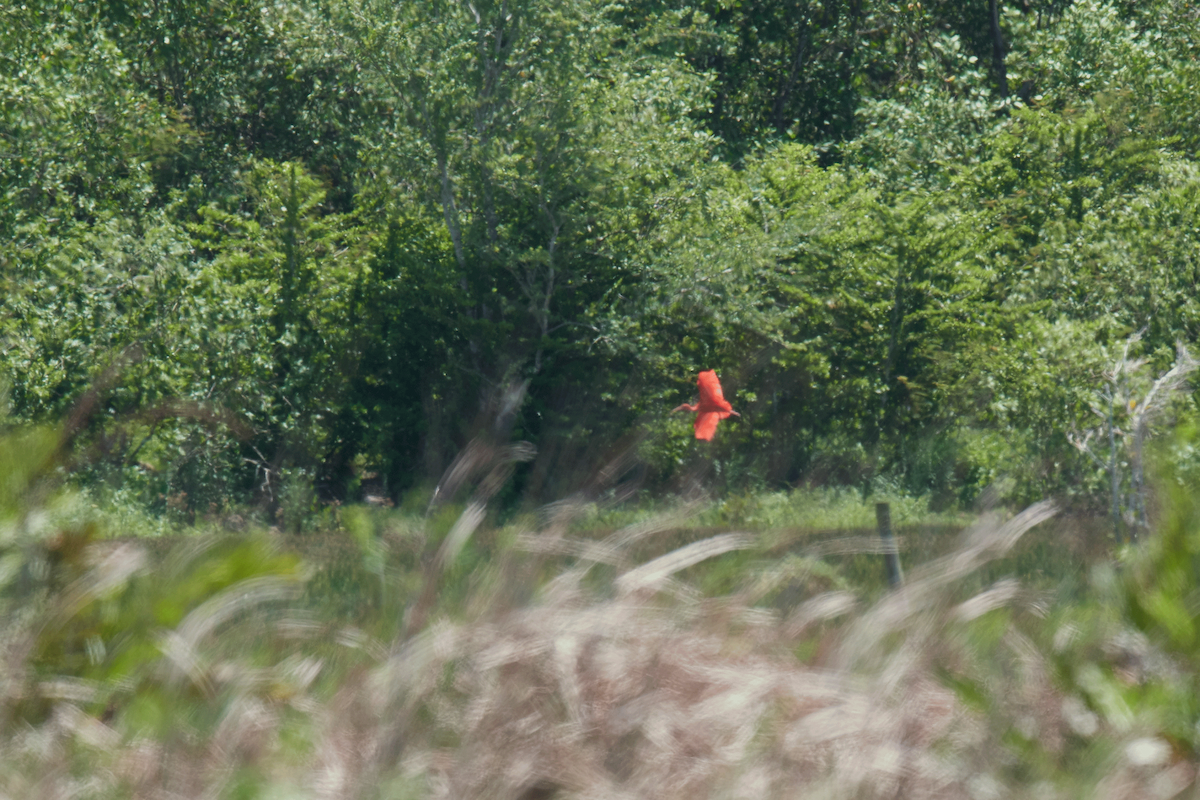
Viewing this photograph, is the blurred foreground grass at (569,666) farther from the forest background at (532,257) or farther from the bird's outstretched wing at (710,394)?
the bird's outstretched wing at (710,394)

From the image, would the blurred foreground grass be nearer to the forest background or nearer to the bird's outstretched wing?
the forest background

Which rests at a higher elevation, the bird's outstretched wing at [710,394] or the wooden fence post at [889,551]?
the wooden fence post at [889,551]

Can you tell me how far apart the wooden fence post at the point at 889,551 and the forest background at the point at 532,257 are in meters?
9.94

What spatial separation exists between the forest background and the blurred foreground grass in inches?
399

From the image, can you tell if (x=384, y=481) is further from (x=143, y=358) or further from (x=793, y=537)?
(x=793, y=537)

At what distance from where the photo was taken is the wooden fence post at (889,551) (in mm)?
3648

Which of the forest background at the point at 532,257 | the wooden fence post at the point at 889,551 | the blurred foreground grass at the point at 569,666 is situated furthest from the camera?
the forest background at the point at 532,257

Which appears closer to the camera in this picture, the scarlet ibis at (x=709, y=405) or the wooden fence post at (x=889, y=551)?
the wooden fence post at (x=889, y=551)

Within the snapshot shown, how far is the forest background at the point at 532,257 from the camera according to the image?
50.4ft

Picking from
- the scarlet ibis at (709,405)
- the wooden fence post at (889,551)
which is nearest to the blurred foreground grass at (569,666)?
the wooden fence post at (889,551)

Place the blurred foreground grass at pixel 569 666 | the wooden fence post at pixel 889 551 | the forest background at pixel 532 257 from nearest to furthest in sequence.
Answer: the blurred foreground grass at pixel 569 666, the wooden fence post at pixel 889 551, the forest background at pixel 532 257

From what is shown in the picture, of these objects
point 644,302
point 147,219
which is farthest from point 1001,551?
point 147,219

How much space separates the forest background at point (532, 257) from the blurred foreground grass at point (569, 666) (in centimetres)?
1013

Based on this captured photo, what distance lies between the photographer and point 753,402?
18938 millimetres
